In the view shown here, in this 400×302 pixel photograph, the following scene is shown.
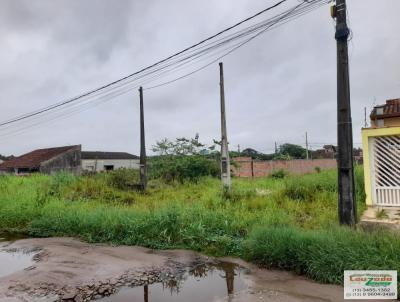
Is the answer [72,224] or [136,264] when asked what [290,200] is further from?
[72,224]

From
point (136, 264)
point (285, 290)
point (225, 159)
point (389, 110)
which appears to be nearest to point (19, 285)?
point (136, 264)

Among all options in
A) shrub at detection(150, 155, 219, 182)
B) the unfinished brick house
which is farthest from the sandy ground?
the unfinished brick house

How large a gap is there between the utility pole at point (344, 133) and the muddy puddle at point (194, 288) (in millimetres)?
2315

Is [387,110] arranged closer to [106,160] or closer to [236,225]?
[236,225]

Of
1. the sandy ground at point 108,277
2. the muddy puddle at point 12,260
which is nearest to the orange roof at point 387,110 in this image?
the sandy ground at point 108,277

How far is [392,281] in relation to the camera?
438 centimetres

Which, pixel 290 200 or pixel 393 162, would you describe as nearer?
pixel 393 162

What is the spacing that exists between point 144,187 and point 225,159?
5.11 m

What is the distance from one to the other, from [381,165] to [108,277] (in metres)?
6.25

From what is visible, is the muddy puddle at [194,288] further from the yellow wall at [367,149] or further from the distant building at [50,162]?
the distant building at [50,162]

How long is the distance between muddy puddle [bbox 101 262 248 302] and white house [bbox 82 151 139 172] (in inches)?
1350

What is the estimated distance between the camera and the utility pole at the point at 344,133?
632 centimetres

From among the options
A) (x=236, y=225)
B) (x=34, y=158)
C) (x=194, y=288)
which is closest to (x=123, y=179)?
(x=236, y=225)

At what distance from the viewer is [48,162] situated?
31.8 meters
